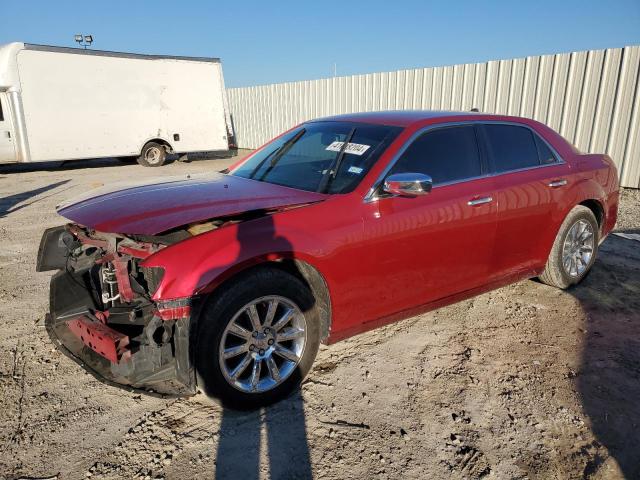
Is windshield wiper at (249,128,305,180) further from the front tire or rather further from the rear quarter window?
the rear quarter window

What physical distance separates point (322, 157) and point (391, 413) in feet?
6.31

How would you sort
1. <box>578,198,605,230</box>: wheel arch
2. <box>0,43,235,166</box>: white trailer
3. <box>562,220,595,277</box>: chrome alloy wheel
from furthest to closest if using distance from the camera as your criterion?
<box>0,43,235,166</box>: white trailer < <box>578,198,605,230</box>: wheel arch < <box>562,220,595,277</box>: chrome alloy wheel

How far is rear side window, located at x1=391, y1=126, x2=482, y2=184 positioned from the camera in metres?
3.42

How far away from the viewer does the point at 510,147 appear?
409cm

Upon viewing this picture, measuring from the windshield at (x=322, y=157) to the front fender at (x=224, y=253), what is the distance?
572 mm

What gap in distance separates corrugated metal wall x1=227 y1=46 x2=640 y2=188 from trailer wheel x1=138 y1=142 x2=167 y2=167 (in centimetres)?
662

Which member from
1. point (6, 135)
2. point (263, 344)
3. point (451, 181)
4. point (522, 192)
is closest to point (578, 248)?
point (522, 192)

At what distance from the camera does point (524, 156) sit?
417 cm

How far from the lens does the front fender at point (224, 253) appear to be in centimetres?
245

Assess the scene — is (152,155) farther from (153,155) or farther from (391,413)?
(391,413)

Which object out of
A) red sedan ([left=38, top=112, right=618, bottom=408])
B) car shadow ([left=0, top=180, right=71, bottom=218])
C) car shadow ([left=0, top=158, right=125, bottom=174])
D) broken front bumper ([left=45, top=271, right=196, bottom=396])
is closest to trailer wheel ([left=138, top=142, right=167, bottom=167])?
car shadow ([left=0, top=158, right=125, bottom=174])

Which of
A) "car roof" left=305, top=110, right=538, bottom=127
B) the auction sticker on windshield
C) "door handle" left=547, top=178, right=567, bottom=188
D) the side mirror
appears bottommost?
"door handle" left=547, top=178, right=567, bottom=188

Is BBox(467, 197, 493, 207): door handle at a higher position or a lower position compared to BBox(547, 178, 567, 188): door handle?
lower


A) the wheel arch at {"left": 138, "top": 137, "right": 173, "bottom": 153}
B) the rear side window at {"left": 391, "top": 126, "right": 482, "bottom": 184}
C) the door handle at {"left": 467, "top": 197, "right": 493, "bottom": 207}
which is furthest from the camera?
the wheel arch at {"left": 138, "top": 137, "right": 173, "bottom": 153}
